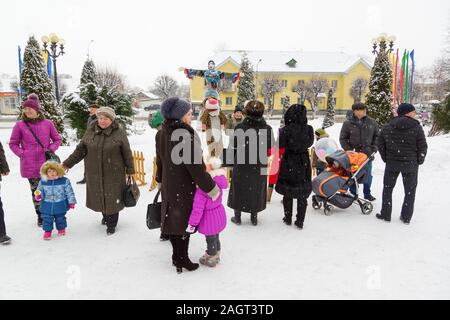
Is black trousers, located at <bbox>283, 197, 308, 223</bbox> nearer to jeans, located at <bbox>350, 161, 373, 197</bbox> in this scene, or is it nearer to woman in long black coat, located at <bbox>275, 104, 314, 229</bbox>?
woman in long black coat, located at <bbox>275, 104, 314, 229</bbox>

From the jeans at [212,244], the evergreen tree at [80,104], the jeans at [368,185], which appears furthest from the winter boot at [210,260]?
the evergreen tree at [80,104]

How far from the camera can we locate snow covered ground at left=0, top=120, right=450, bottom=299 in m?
3.46

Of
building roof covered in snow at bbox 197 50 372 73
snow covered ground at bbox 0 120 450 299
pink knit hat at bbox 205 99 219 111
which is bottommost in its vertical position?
snow covered ground at bbox 0 120 450 299

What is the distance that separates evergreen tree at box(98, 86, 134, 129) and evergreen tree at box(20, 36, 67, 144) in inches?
146

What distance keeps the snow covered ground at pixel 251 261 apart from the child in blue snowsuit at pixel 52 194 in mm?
387

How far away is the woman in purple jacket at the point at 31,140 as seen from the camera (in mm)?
4901

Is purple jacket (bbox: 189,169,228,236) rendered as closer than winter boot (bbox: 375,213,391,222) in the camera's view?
Yes

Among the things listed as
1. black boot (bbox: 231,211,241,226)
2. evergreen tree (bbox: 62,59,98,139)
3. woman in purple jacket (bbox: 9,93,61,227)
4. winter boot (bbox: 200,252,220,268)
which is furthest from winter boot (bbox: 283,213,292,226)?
evergreen tree (bbox: 62,59,98,139)

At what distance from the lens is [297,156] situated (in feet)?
16.7

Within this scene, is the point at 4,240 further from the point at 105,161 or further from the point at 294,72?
the point at 294,72

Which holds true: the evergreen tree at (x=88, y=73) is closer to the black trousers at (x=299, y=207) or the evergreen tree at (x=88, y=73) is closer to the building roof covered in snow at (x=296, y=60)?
the black trousers at (x=299, y=207)
